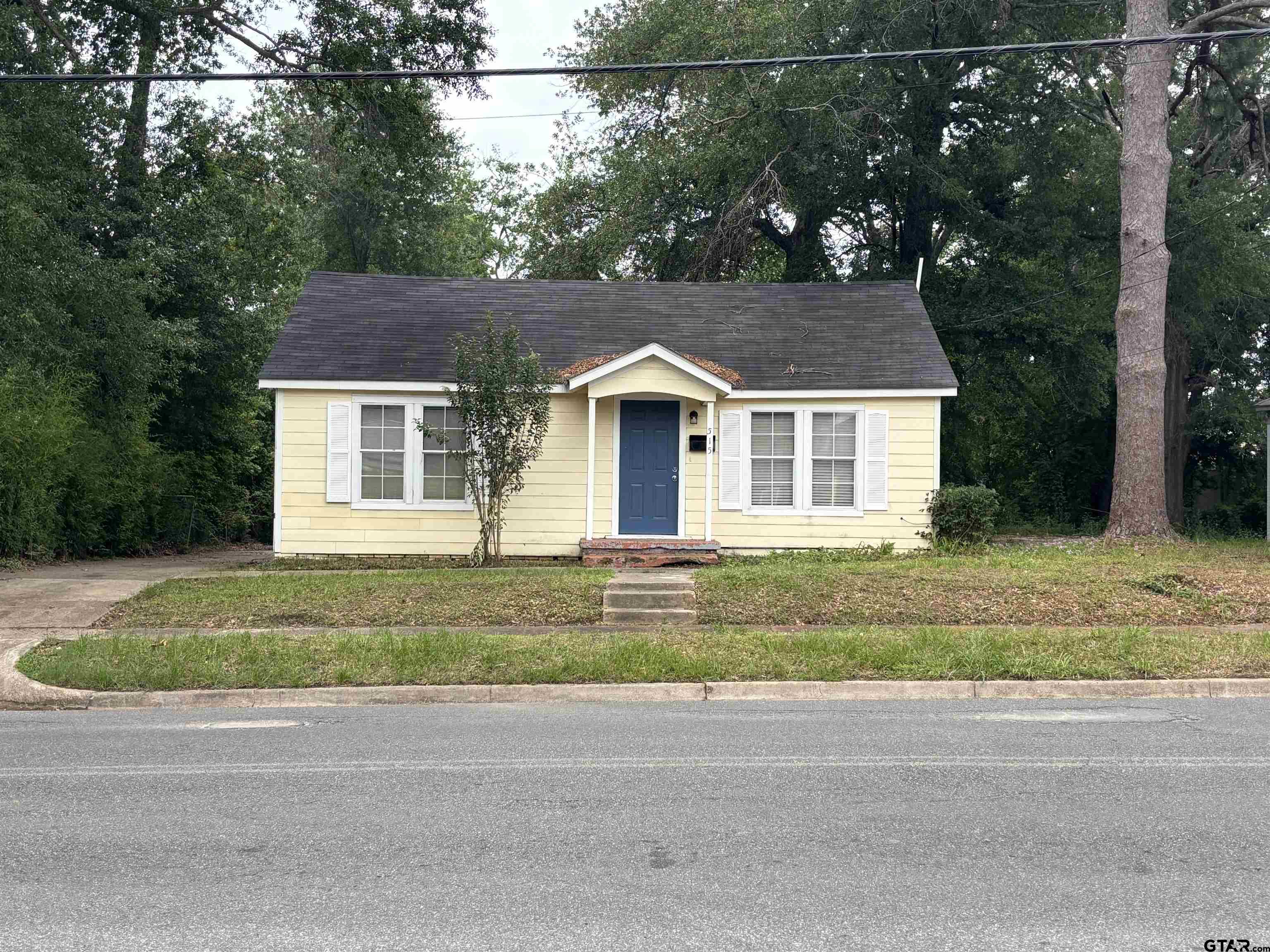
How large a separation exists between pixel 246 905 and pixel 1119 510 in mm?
18888

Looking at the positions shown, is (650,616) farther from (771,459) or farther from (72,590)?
(72,590)

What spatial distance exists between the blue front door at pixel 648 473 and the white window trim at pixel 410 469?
2499 mm

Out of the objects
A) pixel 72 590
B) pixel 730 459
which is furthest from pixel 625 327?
pixel 72 590

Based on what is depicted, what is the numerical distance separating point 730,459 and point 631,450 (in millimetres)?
1607

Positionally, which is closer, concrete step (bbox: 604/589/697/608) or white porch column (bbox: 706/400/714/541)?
concrete step (bbox: 604/589/697/608)

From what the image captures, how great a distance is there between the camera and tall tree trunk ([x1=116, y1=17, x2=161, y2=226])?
22.4m

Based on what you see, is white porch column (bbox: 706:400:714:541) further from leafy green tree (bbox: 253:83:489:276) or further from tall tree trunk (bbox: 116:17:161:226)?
leafy green tree (bbox: 253:83:489:276)

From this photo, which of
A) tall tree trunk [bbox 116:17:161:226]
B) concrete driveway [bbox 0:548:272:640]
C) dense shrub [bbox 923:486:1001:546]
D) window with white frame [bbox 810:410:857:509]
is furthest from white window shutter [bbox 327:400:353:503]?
dense shrub [bbox 923:486:1001:546]

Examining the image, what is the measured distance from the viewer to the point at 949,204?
27.7 meters

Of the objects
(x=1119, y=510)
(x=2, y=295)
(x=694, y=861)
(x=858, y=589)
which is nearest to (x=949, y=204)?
(x=1119, y=510)

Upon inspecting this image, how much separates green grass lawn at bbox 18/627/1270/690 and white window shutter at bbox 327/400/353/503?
286 inches

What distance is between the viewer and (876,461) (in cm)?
1838

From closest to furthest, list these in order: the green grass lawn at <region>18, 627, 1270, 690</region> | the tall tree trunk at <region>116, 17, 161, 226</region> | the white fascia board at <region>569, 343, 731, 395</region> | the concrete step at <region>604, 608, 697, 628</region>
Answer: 1. the green grass lawn at <region>18, 627, 1270, 690</region>
2. the concrete step at <region>604, 608, 697, 628</region>
3. the white fascia board at <region>569, 343, 731, 395</region>
4. the tall tree trunk at <region>116, 17, 161, 226</region>

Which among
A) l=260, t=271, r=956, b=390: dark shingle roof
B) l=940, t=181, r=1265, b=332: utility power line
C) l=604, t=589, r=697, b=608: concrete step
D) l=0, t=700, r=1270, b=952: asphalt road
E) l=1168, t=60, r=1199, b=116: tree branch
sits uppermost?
l=1168, t=60, r=1199, b=116: tree branch
